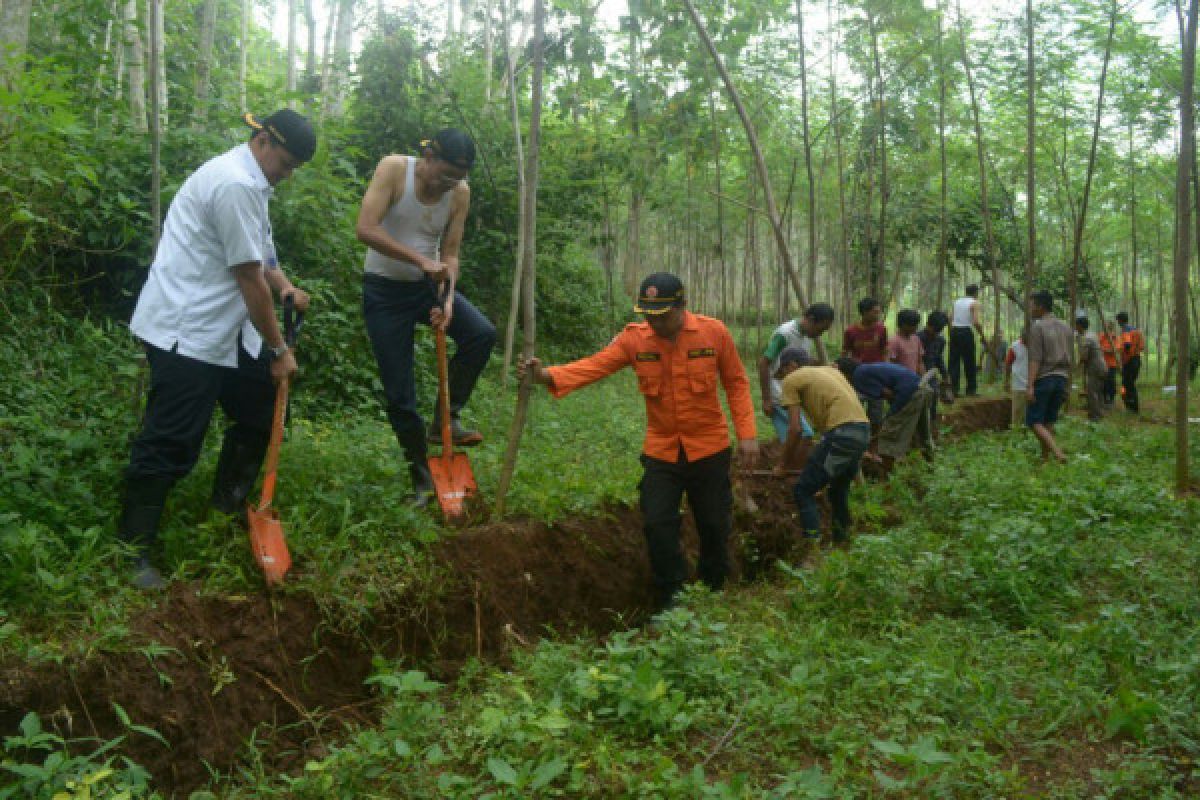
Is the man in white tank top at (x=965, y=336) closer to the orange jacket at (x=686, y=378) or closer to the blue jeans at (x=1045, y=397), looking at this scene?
the blue jeans at (x=1045, y=397)

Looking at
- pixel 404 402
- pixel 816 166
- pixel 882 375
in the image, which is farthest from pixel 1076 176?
Result: pixel 404 402

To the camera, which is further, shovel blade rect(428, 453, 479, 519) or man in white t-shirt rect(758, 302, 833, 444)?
man in white t-shirt rect(758, 302, 833, 444)

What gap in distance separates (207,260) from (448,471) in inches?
64.6

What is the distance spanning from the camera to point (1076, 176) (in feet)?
60.6

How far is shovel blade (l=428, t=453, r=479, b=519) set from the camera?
4605mm

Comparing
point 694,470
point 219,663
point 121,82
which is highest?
point 121,82

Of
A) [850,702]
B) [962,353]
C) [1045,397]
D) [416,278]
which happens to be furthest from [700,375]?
[962,353]

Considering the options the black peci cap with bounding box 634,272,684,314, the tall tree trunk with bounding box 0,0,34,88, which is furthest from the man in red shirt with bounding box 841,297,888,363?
the tall tree trunk with bounding box 0,0,34,88

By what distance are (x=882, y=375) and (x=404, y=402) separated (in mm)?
5202

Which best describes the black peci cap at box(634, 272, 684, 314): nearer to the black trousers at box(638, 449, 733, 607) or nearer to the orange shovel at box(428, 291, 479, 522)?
the black trousers at box(638, 449, 733, 607)

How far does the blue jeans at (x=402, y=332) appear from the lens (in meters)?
4.53

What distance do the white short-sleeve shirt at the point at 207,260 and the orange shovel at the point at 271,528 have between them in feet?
1.06

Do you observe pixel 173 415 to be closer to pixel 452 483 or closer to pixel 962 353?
pixel 452 483

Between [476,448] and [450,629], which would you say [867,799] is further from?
[476,448]
